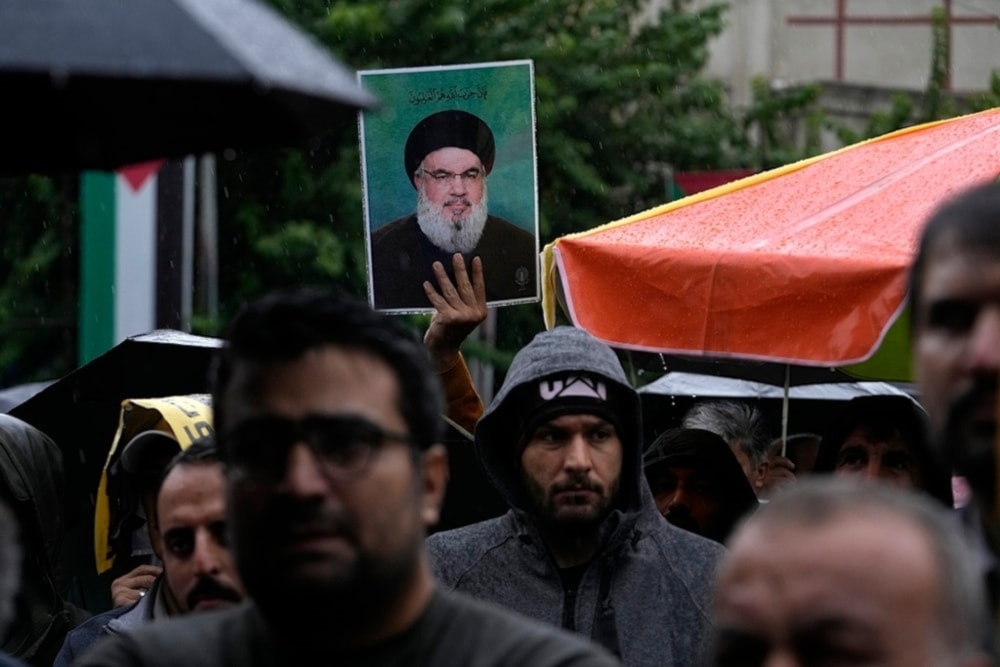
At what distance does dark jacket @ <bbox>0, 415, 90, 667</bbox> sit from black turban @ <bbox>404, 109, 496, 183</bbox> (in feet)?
4.46

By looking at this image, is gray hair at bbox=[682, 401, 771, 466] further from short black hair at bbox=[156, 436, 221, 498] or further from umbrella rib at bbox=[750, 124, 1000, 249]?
short black hair at bbox=[156, 436, 221, 498]

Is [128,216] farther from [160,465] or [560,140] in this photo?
[160,465]

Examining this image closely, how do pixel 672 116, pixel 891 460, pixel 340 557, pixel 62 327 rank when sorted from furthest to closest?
pixel 672 116
pixel 62 327
pixel 891 460
pixel 340 557

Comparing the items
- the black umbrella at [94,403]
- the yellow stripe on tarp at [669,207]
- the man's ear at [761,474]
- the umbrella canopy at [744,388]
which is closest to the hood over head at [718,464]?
the yellow stripe on tarp at [669,207]

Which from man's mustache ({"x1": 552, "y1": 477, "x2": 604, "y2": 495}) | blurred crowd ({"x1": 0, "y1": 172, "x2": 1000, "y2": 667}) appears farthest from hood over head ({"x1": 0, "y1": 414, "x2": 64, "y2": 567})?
man's mustache ({"x1": 552, "y1": 477, "x2": 604, "y2": 495})

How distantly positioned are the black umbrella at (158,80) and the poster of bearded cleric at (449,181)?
2881mm

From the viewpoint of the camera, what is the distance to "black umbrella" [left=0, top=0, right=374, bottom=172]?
2.33 metres

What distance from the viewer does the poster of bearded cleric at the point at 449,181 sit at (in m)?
5.55

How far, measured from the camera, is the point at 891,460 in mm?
5355

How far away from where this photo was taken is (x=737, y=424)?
7.05 m

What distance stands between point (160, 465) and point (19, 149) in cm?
220

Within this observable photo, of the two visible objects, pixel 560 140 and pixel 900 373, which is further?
pixel 560 140

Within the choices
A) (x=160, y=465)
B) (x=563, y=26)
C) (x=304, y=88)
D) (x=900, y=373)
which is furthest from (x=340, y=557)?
(x=563, y=26)

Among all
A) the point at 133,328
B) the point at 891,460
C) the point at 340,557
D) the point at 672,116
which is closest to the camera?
the point at 340,557
